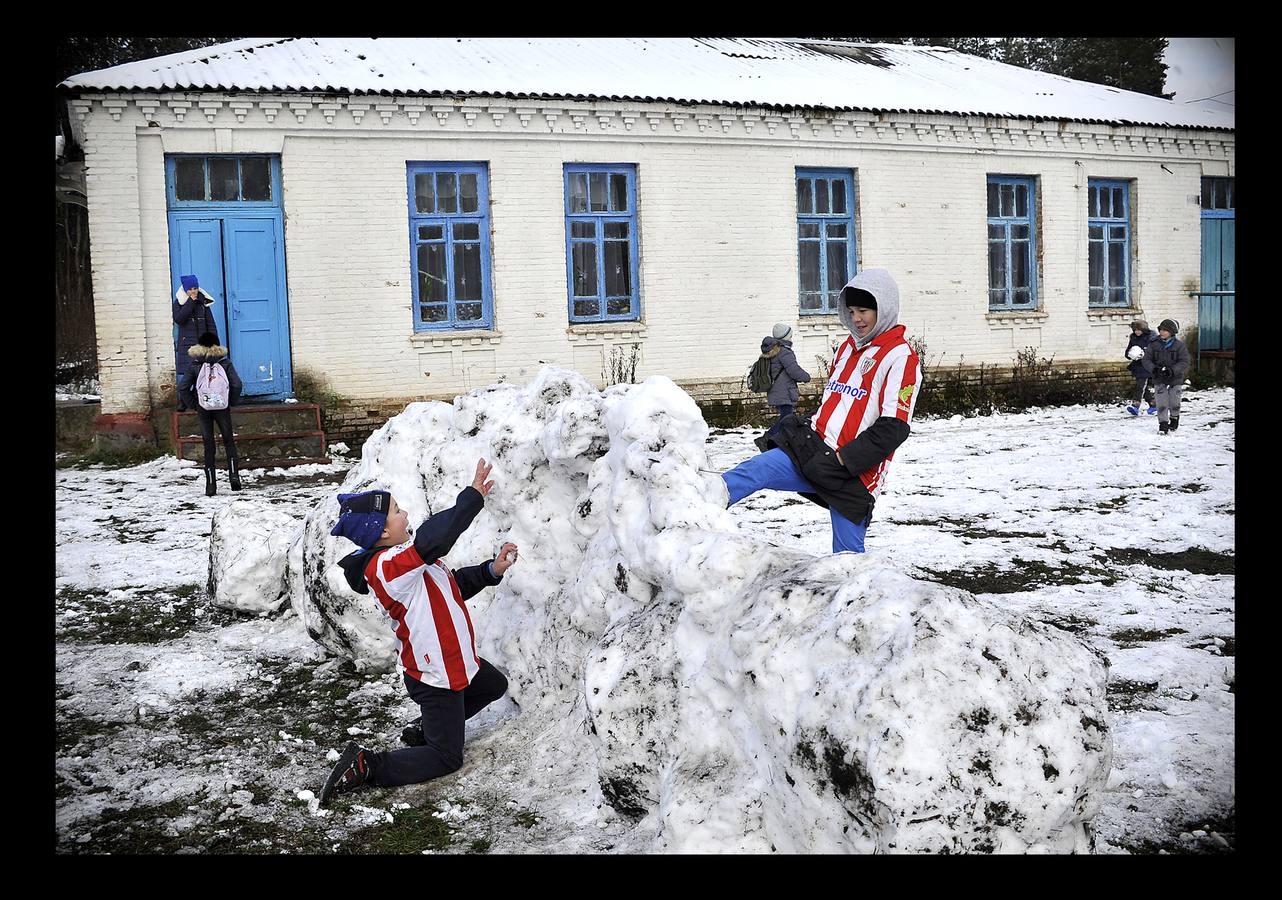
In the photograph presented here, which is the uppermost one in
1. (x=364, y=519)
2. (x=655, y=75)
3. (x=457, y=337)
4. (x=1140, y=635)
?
(x=655, y=75)

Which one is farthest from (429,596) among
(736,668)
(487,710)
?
(736,668)

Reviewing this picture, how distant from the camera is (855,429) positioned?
440 cm

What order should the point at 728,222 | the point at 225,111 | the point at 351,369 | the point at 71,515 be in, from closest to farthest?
the point at 71,515 < the point at 225,111 < the point at 351,369 < the point at 728,222

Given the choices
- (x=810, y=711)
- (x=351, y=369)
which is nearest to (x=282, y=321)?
(x=351, y=369)

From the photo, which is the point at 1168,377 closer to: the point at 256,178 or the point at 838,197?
the point at 838,197

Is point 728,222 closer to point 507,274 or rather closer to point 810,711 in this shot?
point 507,274

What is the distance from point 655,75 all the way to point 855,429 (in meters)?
10.9

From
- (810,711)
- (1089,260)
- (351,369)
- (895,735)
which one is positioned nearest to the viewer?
(895,735)

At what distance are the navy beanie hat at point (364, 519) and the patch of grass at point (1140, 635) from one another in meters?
3.20

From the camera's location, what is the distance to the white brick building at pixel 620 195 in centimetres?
1181

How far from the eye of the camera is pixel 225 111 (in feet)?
38.8

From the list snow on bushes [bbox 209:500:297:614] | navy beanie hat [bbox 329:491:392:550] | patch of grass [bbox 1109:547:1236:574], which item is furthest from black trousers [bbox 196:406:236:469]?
patch of grass [bbox 1109:547:1236:574]
